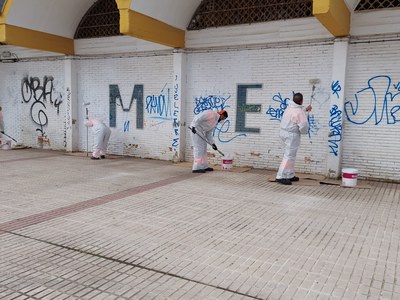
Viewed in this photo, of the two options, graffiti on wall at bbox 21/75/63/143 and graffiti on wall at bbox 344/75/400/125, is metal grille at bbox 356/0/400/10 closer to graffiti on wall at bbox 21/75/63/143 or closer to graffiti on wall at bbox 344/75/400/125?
graffiti on wall at bbox 344/75/400/125

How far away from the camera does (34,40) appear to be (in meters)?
10.6

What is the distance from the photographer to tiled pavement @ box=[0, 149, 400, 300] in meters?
3.29

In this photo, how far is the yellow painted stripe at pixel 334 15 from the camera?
6449 millimetres

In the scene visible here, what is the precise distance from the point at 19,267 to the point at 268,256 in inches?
95.0

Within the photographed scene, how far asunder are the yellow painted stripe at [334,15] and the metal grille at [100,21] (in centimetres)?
616

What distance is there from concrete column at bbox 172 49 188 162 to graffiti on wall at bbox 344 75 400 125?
13.2 feet

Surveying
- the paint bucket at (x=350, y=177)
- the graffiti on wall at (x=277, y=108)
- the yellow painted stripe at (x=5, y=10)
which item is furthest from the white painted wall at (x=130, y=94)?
the paint bucket at (x=350, y=177)

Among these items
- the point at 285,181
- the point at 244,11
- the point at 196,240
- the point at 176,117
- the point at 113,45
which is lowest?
the point at 196,240

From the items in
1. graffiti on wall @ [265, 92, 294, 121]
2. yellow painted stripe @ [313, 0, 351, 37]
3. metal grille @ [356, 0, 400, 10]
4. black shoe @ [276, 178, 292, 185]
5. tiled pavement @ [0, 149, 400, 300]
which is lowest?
tiled pavement @ [0, 149, 400, 300]

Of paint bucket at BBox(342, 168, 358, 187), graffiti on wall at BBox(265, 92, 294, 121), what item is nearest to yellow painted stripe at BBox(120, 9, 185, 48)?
graffiti on wall at BBox(265, 92, 294, 121)

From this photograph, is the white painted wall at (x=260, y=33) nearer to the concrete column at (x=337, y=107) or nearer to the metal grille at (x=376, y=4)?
the concrete column at (x=337, y=107)

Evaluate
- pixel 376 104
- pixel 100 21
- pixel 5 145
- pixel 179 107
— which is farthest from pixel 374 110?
pixel 5 145

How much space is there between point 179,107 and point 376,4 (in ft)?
16.4

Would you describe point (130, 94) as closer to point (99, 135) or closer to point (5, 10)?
point (99, 135)
